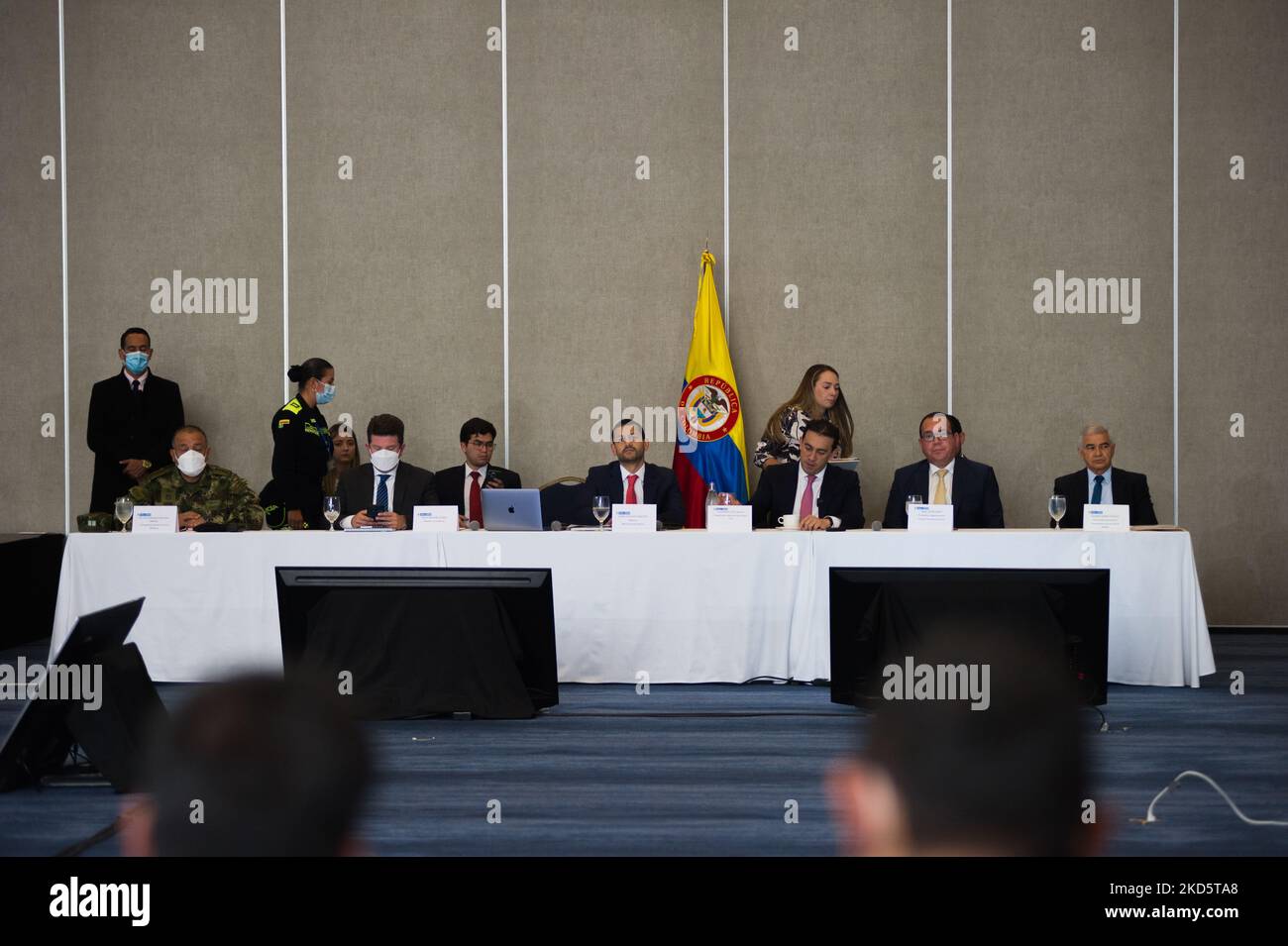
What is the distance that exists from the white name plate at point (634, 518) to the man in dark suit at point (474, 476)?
104cm

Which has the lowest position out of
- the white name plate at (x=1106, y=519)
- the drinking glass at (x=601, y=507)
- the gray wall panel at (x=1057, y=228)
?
the white name plate at (x=1106, y=519)

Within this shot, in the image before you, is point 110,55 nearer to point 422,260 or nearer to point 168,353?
point 168,353

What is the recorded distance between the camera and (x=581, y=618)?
15.3 ft

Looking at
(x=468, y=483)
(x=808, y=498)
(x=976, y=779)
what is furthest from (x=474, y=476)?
(x=976, y=779)

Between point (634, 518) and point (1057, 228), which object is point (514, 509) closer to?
point (634, 518)

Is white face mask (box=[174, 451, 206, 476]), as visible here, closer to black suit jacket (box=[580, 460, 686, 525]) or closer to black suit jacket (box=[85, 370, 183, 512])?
black suit jacket (box=[85, 370, 183, 512])

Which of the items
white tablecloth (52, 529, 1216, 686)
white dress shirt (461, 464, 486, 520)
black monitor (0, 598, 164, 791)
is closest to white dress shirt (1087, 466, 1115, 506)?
white tablecloth (52, 529, 1216, 686)

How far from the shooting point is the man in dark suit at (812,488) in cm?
512

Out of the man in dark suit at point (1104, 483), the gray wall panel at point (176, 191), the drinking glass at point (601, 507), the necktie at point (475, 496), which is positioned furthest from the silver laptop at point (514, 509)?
the gray wall panel at point (176, 191)

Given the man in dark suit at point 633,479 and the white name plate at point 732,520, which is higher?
the man in dark suit at point 633,479

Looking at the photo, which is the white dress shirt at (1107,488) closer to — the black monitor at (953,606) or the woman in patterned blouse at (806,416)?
Answer: the woman in patterned blouse at (806,416)

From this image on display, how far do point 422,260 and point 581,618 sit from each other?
2878 millimetres

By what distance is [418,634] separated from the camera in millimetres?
4148

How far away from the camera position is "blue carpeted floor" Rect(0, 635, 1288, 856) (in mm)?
2758
